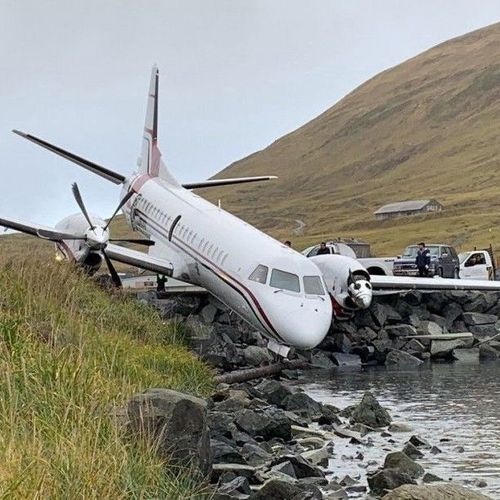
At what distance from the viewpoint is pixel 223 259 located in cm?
2517

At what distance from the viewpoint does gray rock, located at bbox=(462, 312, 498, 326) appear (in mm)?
35750

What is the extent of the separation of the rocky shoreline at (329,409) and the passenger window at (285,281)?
2386 mm

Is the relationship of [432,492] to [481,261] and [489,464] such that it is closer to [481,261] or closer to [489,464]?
[489,464]

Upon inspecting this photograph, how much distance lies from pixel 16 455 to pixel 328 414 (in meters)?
12.5

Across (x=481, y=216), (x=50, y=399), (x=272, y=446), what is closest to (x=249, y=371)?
(x=272, y=446)

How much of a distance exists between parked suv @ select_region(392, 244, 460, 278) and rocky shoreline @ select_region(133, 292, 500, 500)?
17.2ft

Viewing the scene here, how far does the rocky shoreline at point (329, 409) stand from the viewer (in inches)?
443

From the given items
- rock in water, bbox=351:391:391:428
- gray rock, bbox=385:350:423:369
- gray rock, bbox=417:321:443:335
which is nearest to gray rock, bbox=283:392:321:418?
rock in water, bbox=351:391:391:428

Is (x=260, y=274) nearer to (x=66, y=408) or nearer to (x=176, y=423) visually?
(x=176, y=423)

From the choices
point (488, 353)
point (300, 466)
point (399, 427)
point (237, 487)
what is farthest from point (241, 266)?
point (237, 487)

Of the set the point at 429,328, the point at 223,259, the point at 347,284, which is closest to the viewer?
the point at 223,259

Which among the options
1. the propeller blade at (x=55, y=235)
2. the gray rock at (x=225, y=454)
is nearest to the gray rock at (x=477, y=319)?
the propeller blade at (x=55, y=235)

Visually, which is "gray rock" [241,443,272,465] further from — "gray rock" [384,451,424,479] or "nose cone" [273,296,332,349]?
"nose cone" [273,296,332,349]

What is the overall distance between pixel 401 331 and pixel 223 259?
11082mm
